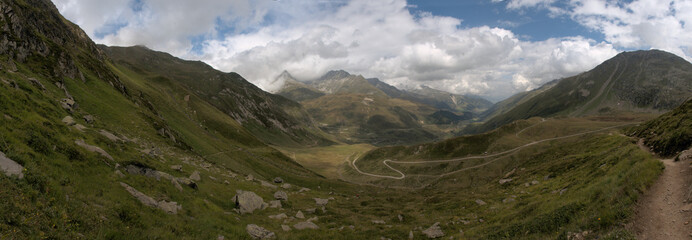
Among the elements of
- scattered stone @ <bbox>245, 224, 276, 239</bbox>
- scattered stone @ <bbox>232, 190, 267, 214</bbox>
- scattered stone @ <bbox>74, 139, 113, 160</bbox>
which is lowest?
scattered stone @ <bbox>245, 224, 276, 239</bbox>

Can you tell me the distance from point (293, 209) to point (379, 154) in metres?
149

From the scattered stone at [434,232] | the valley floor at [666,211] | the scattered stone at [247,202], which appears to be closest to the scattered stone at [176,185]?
the scattered stone at [247,202]

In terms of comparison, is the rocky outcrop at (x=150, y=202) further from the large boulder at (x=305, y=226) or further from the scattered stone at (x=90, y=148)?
the large boulder at (x=305, y=226)

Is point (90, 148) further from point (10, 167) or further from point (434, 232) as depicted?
point (434, 232)

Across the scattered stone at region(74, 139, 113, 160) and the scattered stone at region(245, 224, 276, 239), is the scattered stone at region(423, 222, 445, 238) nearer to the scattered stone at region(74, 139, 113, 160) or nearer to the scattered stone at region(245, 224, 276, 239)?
the scattered stone at region(245, 224, 276, 239)

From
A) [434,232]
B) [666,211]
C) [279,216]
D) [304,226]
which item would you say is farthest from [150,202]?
[666,211]

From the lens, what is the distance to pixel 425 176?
130m

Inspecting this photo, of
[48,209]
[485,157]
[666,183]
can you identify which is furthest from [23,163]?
[485,157]

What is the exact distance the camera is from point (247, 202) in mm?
30359

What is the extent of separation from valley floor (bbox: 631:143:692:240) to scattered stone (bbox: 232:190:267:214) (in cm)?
3000

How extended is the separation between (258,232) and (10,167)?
14.7m

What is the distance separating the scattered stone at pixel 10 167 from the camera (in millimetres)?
12750

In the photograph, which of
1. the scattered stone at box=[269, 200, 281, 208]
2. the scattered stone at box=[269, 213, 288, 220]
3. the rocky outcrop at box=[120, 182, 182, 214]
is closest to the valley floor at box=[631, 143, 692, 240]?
the scattered stone at box=[269, 213, 288, 220]

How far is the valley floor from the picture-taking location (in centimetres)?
1427
